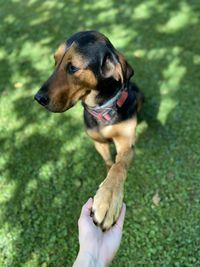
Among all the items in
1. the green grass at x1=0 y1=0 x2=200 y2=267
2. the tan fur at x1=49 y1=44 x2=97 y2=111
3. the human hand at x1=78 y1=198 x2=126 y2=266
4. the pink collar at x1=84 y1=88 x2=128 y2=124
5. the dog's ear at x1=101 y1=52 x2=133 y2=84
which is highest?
the tan fur at x1=49 y1=44 x2=97 y2=111

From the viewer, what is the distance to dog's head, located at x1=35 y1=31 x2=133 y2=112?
3879 millimetres

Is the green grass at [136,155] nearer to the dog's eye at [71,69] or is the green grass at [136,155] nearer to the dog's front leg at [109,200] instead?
the dog's front leg at [109,200]

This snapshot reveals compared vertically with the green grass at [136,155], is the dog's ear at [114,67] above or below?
above

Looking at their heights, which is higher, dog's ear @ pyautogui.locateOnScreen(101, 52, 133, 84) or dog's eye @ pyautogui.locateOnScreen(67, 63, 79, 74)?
dog's eye @ pyautogui.locateOnScreen(67, 63, 79, 74)

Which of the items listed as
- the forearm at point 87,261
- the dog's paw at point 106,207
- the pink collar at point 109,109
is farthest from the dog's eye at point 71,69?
the forearm at point 87,261

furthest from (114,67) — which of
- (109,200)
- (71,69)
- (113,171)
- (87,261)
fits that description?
(87,261)

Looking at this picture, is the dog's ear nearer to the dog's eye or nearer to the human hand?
the dog's eye

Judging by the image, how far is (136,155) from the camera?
18.3ft

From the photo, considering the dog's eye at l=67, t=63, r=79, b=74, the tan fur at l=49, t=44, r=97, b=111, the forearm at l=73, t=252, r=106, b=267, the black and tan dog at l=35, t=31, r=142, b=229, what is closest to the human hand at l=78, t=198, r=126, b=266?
the forearm at l=73, t=252, r=106, b=267

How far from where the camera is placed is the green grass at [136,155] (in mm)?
4762

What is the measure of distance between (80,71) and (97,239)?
1.56m

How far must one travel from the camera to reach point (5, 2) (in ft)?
30.9

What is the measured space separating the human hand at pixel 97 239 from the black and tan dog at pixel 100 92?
12cm

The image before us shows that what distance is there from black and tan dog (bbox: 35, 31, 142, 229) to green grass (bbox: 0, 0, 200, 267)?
0.95 m
